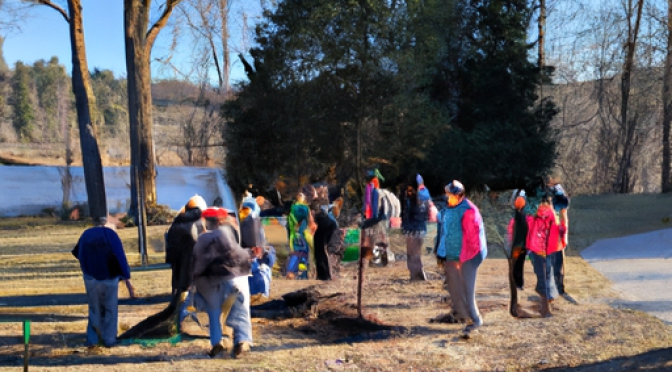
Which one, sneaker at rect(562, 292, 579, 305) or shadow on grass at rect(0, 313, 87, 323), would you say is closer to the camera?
shadow on grass at rect(0, 313, 87, 323)

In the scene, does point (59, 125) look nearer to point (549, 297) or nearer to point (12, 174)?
point (12, 174)

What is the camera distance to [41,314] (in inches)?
376

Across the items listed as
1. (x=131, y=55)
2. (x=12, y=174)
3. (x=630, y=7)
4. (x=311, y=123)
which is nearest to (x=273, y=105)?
(x=311, y=123)

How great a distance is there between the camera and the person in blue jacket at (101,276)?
740 centimetres

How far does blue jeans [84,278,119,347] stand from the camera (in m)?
7.45

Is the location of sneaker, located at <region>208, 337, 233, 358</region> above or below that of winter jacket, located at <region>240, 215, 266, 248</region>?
below

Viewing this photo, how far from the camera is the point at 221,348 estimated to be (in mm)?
6934

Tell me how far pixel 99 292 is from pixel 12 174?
2046 centimetres

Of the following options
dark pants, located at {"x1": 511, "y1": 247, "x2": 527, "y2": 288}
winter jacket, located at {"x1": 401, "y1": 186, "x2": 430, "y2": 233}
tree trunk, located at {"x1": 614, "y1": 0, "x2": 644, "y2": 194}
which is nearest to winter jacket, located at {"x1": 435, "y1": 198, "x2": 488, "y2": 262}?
dark pants, located at {"x1": 511, "y1": 247, "x2": 527, "y2": 288}

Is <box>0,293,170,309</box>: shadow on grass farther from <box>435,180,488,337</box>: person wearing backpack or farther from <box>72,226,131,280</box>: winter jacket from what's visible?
<box>435,180,488,337</box>: person wearing backpack

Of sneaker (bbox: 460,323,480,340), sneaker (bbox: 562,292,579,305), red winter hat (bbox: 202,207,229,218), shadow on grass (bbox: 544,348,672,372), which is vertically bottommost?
sneaker (bbox: 562,292,579,305)

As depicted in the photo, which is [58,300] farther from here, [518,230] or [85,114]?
[85,114]

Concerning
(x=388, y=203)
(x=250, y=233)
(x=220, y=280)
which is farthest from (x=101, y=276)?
(x=388, y=203)

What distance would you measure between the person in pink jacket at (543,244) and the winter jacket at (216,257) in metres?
3.87
